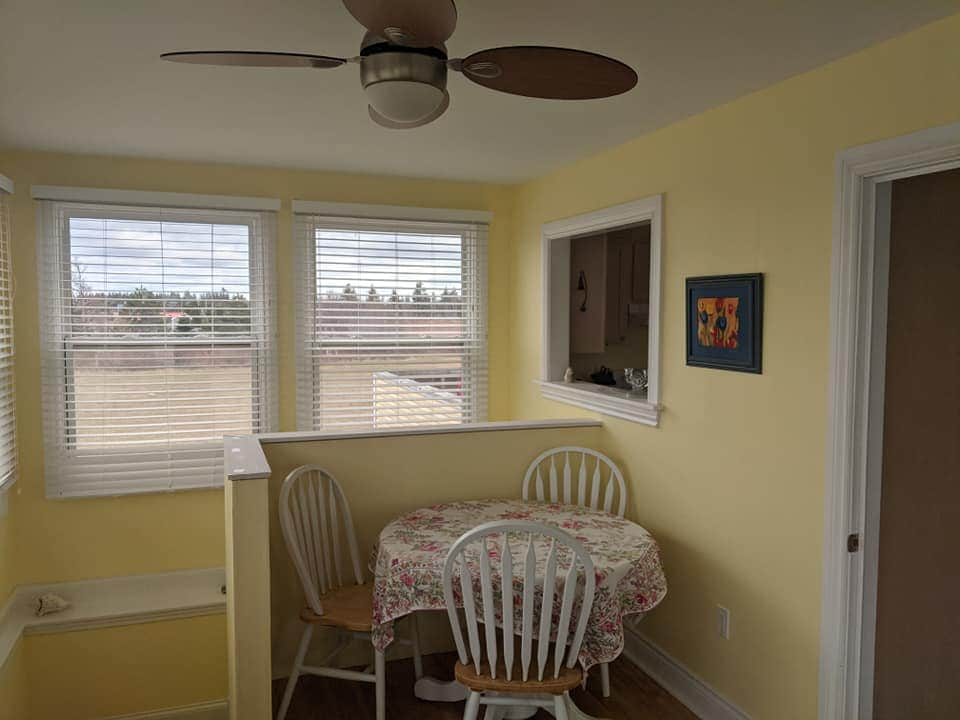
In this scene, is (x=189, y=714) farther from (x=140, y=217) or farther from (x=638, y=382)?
(x=638, y=382)

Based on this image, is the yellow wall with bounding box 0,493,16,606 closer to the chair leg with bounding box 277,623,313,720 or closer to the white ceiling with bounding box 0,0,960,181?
the chair leg with bounding box 277,623,313,720

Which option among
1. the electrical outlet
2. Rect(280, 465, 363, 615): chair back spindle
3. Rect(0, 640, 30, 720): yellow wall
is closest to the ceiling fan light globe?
Rect(280, 465, 363, 615): chair back spindle

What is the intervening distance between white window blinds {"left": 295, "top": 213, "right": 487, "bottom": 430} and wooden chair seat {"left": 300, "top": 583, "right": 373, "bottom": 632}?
5.01 ft

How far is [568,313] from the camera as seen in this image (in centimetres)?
437

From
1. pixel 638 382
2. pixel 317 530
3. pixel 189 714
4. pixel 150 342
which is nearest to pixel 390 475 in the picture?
pixel 317 530

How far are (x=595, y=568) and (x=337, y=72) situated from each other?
191 centimetres

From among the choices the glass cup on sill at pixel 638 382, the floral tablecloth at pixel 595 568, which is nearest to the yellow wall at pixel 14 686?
the floral tablecloth at pixel 595 568

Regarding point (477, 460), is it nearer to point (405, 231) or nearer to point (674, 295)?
point (674, 295)

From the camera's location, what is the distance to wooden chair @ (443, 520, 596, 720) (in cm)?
225

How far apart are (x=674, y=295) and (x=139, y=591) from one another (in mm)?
3134

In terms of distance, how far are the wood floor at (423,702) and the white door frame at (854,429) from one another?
82cm

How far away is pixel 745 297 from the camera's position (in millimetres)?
2688

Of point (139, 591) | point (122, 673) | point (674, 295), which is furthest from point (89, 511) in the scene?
point (674, 295)

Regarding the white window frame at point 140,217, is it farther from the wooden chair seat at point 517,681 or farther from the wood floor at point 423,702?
the wooden chair seat at point 517,681
